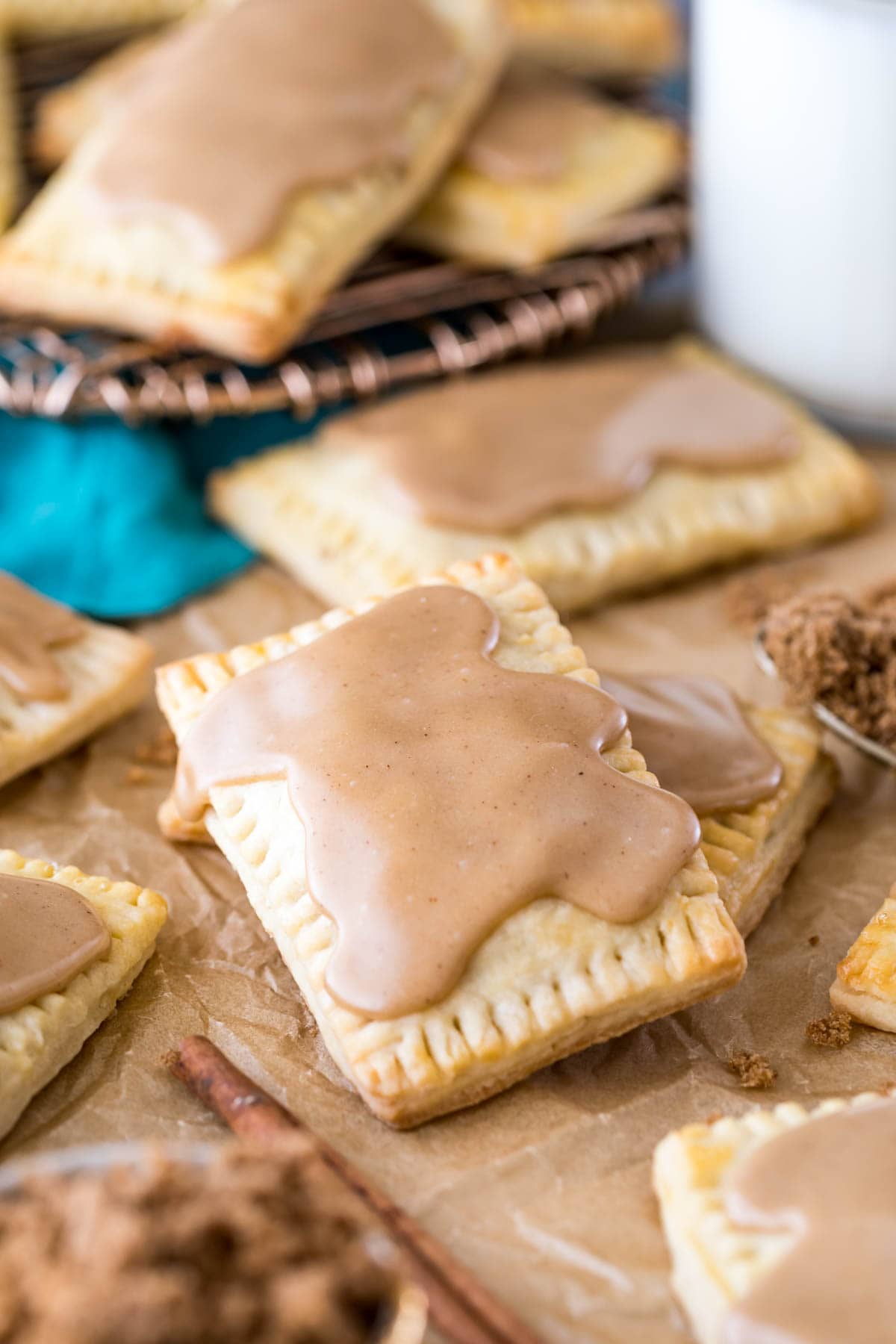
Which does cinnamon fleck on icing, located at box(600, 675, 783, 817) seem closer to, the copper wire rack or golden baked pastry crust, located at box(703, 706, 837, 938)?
golden baked pastry crust, located at box(703, 706, 837, 938)

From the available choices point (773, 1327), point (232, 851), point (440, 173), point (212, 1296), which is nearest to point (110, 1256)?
point (212, 1296)

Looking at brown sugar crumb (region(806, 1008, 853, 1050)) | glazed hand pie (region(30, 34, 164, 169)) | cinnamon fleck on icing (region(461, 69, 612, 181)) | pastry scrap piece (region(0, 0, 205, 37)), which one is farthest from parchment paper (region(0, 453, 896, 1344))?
pastry scrap piece (region(0, 0, 205, 37))

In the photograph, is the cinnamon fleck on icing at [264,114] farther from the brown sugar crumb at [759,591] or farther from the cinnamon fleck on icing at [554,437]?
the brown sugar crumb at [759,591]

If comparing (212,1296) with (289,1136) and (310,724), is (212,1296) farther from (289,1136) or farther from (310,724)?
(310,724)

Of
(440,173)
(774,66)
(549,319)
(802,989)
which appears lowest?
(802,989)

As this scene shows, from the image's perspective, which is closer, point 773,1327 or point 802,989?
point 773,1327

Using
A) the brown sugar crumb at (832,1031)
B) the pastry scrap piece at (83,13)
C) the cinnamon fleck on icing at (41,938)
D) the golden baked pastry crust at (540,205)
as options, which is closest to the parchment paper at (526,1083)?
the brown sugar crumb at (832,1031)
